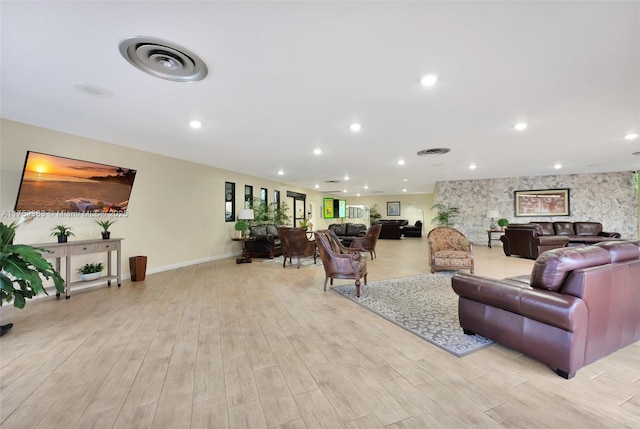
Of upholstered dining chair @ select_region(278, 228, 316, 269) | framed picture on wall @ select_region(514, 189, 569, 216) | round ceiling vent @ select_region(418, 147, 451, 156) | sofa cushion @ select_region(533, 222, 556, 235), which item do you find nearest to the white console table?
upholstered dining chair @ select_region(278, 228, 316, 269)

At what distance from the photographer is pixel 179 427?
150 cm

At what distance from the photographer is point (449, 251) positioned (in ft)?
18.1

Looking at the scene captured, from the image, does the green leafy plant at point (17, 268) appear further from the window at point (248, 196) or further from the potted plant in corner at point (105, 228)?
the window at point (248, 196)

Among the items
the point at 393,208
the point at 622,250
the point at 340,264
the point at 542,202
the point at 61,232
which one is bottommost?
the point at 340,264

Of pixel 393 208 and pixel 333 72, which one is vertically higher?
pixel 333 72

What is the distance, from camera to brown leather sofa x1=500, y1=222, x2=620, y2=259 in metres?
6.92

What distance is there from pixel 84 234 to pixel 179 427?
448 cm

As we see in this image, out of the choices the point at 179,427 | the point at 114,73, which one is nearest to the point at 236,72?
the point at 114,73

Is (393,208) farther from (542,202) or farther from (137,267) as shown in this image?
(137,267)

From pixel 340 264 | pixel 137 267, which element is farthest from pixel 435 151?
pixel 137 267

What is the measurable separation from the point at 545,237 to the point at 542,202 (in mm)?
3564

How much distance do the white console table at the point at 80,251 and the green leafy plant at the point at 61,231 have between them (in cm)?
19

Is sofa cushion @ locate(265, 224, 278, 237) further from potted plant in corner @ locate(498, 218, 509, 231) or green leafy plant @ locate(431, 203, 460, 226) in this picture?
potted plant in corner @ locate(498, 218, 509, 231)

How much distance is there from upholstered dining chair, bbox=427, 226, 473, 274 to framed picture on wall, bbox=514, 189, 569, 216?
6072mm
